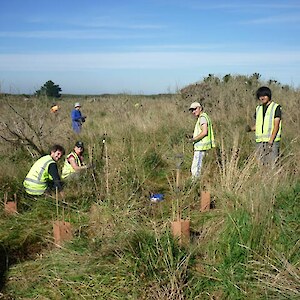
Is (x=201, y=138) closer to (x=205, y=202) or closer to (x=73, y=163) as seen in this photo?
(x=205, y=202)

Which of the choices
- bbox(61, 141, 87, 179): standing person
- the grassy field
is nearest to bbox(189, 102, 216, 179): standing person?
the grassy field

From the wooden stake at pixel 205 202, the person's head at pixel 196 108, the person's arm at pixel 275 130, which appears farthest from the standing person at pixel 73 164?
the person's arm at pixel 275 130

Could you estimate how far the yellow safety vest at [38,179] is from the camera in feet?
18.6

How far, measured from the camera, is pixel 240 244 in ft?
11.2

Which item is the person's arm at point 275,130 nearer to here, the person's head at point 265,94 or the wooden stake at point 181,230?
the person's head at point 265,94

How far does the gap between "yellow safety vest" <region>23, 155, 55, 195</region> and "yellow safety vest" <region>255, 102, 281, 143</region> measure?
312 centimetres

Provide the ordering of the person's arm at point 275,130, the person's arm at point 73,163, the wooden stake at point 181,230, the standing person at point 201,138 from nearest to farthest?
the wooden stake at point 181,230, the person's arm at point 275,130, the person's arm at point 73,163, the standing person at point 201,138

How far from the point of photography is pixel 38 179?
568 cm

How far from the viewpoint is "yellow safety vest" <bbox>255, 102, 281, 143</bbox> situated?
5957 millimetres

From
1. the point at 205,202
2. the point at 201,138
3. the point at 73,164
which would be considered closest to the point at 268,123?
the point at 201,138

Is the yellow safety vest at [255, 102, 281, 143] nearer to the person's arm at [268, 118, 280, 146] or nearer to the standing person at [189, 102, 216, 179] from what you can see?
the person's arm at [268, 118, 280, 146]

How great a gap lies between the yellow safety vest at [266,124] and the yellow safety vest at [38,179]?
3120mm

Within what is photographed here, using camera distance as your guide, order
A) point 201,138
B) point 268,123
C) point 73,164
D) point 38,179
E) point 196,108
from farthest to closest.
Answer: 1. point 196,108
2. point 201,138
3. point 73,164
4. point 268,123
5. point 38,179

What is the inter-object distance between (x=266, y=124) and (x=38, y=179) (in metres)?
3.42
